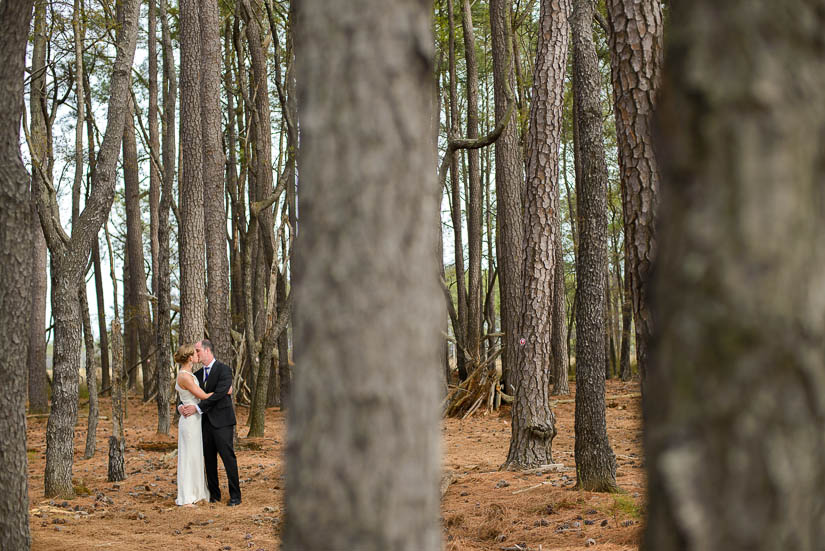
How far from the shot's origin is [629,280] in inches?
168

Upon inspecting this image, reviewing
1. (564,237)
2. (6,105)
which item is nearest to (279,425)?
(6,105)

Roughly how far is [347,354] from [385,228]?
283mm

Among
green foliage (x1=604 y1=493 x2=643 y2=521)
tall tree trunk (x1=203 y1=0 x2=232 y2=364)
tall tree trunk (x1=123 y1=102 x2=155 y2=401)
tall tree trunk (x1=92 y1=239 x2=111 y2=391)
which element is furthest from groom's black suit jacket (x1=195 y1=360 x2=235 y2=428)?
tall tree trunk (x1=92 y1=239 x2=111 y2=391)

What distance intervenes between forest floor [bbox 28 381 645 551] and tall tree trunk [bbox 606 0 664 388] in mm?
Result: 1828

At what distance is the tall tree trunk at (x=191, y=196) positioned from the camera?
1167 cm

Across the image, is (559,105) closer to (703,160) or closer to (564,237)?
(703,160)

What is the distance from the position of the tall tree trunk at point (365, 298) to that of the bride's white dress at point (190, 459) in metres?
7.35

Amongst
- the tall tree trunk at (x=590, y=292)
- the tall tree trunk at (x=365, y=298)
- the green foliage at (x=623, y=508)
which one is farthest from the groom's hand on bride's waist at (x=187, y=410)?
the tall tree trunk at (x=365, y=298)

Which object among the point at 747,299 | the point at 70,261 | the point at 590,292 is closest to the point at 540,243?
the point at 590,292

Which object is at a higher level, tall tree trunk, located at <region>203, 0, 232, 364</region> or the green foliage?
tall tree trunk, located at <region>203, 0, 232, 364</region>

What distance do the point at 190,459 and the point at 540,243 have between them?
4.72m

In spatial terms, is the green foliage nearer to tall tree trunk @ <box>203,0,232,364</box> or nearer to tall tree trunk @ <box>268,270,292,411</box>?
tall tree trunk @ <box>203,0,232,364</box>

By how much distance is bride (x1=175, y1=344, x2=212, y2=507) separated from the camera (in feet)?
27.7

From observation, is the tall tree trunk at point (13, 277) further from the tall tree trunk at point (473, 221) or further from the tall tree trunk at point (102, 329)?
the tall tree trunk at point (102, 329)
